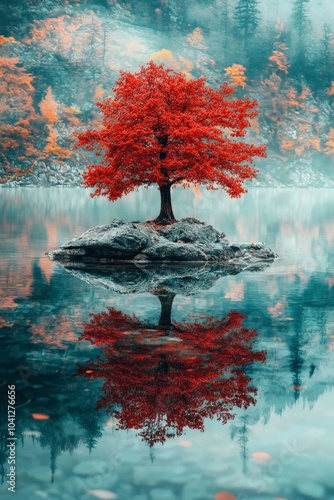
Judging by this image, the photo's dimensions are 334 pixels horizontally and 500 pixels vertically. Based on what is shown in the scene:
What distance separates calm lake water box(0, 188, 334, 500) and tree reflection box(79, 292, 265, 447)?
22 mm

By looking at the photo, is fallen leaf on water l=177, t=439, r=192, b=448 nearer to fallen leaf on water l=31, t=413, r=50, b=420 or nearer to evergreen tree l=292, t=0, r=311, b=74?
fallen leaf on water l=31, t=413, r=50, b=420

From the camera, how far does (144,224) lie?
2439 cm

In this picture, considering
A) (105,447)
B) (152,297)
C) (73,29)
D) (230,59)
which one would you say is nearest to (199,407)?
(105,447)

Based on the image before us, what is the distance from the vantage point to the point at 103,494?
5.35 meters

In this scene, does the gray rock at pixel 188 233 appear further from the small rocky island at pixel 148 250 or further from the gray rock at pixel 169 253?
the gray rock at pixel 169 253

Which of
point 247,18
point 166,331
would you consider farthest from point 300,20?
point 166,331

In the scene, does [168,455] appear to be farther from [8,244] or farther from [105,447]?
[8,244]

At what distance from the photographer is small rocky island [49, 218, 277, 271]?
2152cm

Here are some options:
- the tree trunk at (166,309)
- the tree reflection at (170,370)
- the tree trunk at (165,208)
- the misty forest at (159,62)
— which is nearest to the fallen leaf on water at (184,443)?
the tree reflection at (170,370)

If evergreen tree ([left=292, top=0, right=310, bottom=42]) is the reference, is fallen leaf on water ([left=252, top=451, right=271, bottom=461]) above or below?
below

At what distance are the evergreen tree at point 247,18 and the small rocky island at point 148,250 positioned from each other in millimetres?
139607

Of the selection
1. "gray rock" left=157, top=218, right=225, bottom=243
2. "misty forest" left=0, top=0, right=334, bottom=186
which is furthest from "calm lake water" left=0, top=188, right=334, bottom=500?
"misty forest" left=0, top=0, right=334, bottom=186

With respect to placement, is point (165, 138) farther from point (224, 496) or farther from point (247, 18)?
point (247, 18)

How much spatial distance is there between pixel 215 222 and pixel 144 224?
17091 mm
